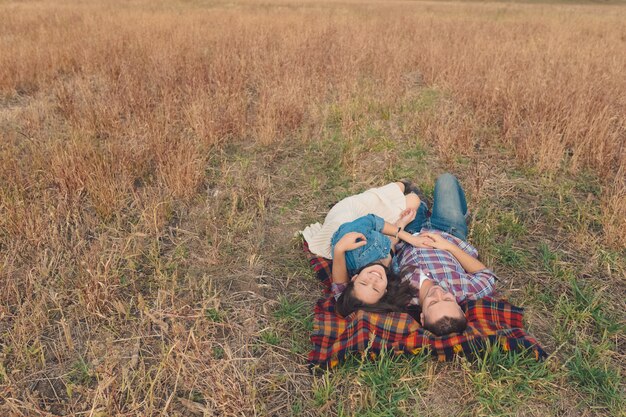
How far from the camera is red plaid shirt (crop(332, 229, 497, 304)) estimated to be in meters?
2.96

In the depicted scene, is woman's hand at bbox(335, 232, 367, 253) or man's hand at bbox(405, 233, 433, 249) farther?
man's hand at bbox(405, 233, 433, 249)

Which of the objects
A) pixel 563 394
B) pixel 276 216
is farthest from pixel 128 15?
pixel 563 394

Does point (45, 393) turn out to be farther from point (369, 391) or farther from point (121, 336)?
point (369, 391)

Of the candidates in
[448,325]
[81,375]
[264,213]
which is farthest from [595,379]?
[81,375]

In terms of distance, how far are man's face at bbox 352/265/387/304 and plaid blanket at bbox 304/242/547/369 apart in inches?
6.0

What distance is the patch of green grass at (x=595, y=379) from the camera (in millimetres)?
2207

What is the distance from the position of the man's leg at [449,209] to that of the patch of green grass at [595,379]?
1.28m

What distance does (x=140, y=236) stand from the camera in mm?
3402

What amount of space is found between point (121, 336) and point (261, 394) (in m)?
1.00

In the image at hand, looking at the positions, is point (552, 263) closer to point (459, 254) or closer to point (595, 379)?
point (459, 254)

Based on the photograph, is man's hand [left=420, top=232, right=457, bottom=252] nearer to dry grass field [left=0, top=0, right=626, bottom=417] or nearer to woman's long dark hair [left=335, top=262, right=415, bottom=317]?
woman's long dark hair [left=335, top=262, right=415, bottom=317]

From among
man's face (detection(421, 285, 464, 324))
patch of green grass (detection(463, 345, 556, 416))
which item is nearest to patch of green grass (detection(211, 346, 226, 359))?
man's face (detection(421, 285, 464, 324))

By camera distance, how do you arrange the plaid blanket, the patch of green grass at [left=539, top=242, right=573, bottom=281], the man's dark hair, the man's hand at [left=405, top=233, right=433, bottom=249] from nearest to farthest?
the plaid blanket, the man's dark hair, the patch of green grass at [left=539, top=242, right=573, bottom=281], the man's hand at [left=405, top=233, right=433, bottom=249]

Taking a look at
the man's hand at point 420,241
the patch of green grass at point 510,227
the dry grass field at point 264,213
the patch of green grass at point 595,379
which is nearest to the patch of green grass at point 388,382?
the dry grass field at point 264,213
